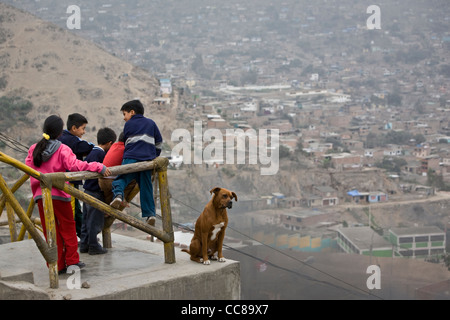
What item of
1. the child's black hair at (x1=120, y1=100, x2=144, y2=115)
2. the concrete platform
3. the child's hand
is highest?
the child's black hair at (x1=120, y1=100, x2=144, y2=115)

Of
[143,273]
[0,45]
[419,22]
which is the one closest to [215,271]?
[143,273]

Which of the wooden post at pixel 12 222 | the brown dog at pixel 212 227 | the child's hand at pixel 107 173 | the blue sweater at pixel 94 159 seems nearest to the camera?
the child's hand at pixel 107 173

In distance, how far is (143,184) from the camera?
4.63 meters

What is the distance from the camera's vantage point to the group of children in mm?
4109

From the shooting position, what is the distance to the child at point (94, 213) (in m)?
4.82

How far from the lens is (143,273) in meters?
4.38

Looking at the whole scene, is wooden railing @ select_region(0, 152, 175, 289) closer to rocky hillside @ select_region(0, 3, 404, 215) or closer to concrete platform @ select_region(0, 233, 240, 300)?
concrete platform @ select_region(0, 233, 240, 300)

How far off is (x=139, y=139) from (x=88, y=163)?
19.8 inches

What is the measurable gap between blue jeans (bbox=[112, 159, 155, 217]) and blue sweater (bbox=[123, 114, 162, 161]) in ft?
0.20

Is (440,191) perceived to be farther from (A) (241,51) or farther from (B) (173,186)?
(A) (241,51)

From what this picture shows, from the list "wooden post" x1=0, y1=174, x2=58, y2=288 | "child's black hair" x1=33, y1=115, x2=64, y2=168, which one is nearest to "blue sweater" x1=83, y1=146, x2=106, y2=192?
"child's black hair" x1=33, y1=115, x2=64, y2=168

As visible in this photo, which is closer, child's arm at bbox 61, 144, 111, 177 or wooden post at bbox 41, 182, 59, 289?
wooden post at bbox 41, 182, 59, 289

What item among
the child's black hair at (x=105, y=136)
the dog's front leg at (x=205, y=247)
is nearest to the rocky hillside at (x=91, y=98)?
the child's black hair at (x=105, y=136)

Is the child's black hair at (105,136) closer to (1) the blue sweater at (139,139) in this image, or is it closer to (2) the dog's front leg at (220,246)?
(1) the blue sweater at (139,139)
